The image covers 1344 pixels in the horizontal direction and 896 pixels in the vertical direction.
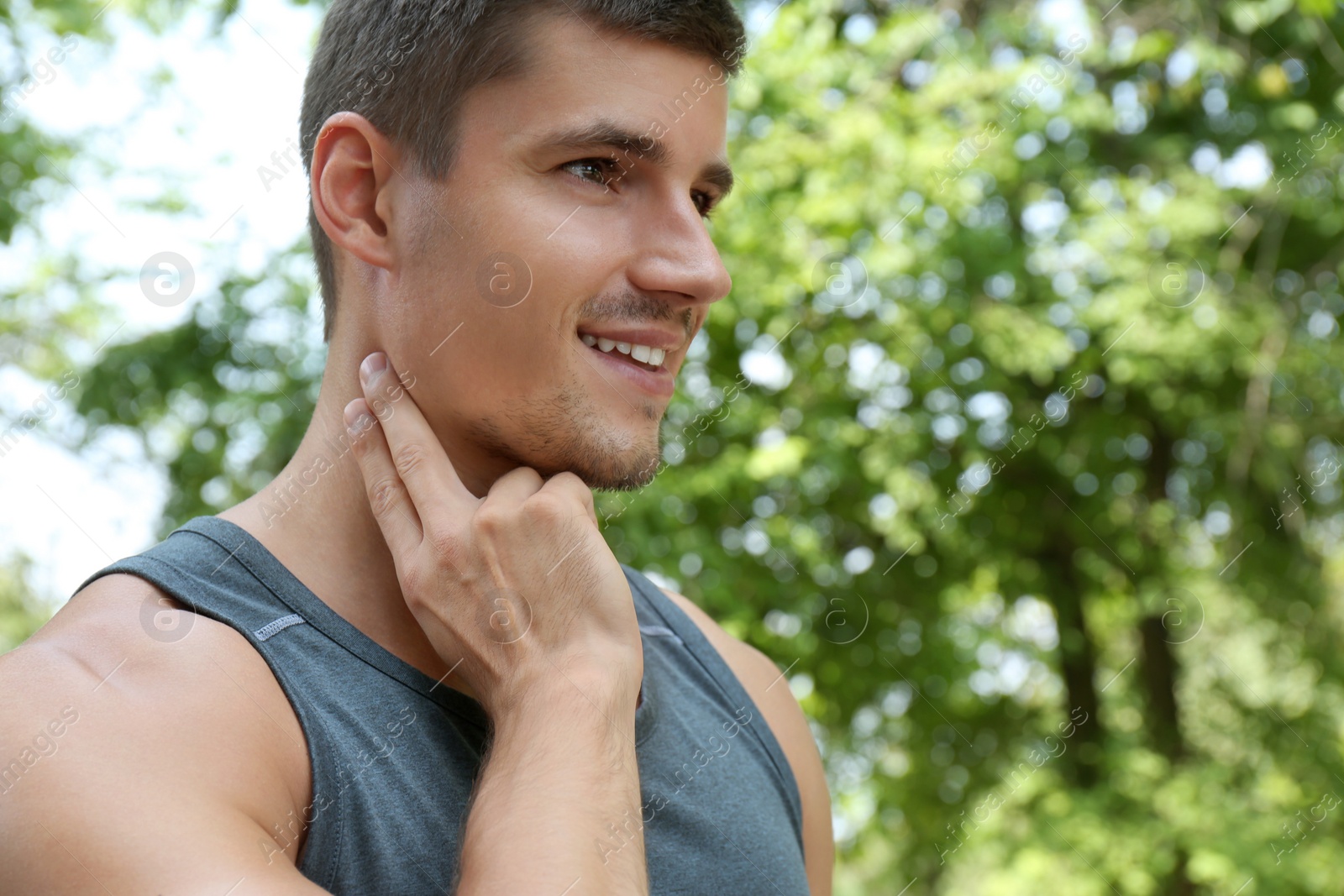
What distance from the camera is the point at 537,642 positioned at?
1.41 m

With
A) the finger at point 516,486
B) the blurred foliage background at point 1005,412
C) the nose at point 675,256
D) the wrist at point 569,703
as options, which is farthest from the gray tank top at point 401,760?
the blurred foliage background at point 1005,412

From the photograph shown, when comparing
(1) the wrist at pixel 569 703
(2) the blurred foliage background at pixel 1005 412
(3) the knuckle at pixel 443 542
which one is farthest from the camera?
(2) the blurred foliage background at pixel 1005 412

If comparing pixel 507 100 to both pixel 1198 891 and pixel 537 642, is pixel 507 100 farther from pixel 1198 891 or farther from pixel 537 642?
pixel 1198 891

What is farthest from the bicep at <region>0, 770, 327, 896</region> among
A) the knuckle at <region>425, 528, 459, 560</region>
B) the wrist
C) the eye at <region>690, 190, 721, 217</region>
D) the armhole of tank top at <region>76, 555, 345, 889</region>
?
the eye at <region>690, 190, 721, 217</region>

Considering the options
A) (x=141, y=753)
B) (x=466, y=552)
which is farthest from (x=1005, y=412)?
(x=141, y=753)

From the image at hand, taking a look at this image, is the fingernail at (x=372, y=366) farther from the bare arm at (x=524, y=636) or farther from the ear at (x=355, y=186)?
the ear at (x=355, y=186)

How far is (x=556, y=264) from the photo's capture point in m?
1.56

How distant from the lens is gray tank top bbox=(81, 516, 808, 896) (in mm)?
1295

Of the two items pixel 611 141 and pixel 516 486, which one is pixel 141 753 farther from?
pixel 611 141

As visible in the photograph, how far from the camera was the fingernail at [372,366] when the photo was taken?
1638 mm

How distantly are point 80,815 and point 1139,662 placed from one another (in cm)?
878

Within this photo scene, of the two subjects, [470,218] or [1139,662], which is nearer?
[470,218]

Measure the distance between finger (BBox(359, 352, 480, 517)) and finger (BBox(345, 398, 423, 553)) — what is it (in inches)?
0.5

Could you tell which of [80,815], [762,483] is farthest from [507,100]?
[762,483]
